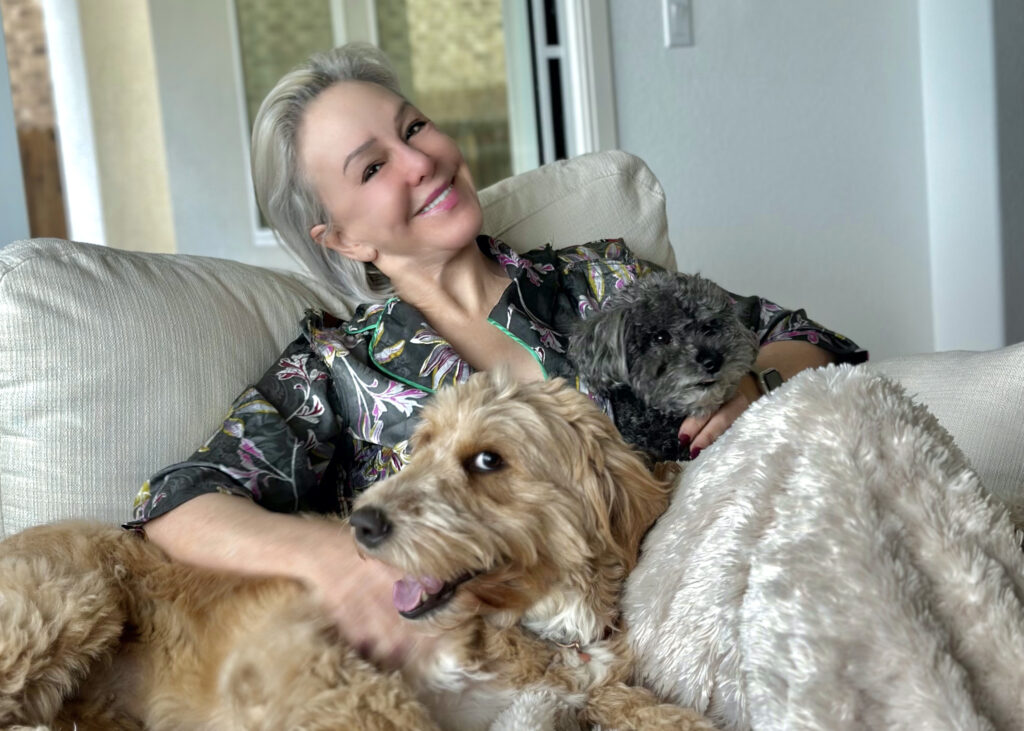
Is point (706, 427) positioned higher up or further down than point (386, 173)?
further down

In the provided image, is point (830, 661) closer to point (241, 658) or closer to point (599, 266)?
point (241, 658)

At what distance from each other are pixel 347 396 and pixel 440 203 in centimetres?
40

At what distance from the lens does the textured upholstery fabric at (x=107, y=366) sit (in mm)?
1518

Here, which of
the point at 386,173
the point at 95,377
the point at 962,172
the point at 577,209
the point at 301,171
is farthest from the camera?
the point at 962,172

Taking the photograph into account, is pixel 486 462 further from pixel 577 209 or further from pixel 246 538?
pixel 577 209

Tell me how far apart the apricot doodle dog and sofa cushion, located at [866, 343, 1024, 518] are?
669 mm

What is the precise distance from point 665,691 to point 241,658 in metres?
0.50

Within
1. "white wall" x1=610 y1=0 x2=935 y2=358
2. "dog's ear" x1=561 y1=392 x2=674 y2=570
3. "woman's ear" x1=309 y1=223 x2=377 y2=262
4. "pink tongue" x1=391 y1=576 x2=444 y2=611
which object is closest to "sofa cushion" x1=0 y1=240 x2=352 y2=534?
"woman's ear" x1=309 y1=223 x2=377 y2=262

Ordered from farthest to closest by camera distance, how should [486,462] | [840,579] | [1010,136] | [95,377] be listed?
[1010,136]
[95,377]
[486,462]
[840,579]

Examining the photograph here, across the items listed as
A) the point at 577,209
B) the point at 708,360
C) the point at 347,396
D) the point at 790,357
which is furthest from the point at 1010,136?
the point at 347,396

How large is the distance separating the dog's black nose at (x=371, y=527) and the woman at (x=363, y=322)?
7.4 inches

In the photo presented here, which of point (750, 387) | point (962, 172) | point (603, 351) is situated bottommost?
point (750, 387)

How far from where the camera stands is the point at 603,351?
1.67 meters

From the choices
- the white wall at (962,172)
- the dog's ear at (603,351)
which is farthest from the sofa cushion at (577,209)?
the white wall at (962,172)
